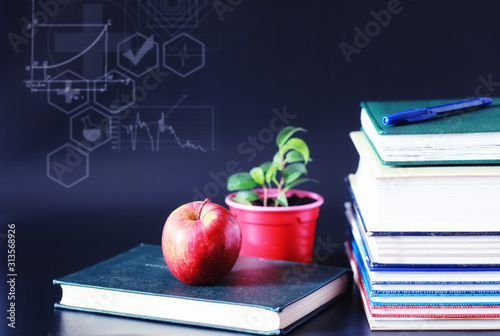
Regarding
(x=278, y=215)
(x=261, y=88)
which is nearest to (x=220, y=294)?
(x=278, y=215)

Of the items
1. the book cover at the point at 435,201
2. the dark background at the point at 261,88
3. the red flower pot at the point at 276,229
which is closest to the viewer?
the book cover at the point at 435,201

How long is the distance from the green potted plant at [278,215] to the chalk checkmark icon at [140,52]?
24.0 inches

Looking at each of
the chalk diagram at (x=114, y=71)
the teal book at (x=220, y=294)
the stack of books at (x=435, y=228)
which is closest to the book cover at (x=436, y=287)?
the stack of books at (x=435, y=228)

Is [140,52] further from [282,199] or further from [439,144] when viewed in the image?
[439,144]

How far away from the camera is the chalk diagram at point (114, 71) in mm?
1706

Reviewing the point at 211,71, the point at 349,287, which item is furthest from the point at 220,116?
the point at 349,287

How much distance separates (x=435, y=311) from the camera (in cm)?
94

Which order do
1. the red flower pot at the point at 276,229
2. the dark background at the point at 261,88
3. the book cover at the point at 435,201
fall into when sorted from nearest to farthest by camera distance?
1. the book cover at the point at 435,201
2. the red flower pot at the point at 276,229
3. the dark background at the point at 261,88

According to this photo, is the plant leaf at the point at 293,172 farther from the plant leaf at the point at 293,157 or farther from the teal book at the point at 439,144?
the teal book at the point at 439,144

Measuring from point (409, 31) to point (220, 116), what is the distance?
537 millimetres

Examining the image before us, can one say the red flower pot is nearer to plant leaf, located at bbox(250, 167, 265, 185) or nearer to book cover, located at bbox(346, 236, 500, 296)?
plant leaf, located at bbox(250, 167, 265, 185)

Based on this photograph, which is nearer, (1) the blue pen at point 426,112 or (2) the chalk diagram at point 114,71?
(1) the blue pen at point 426,112

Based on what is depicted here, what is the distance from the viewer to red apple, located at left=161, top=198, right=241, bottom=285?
39.6 inches

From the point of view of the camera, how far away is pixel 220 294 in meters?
0.97
